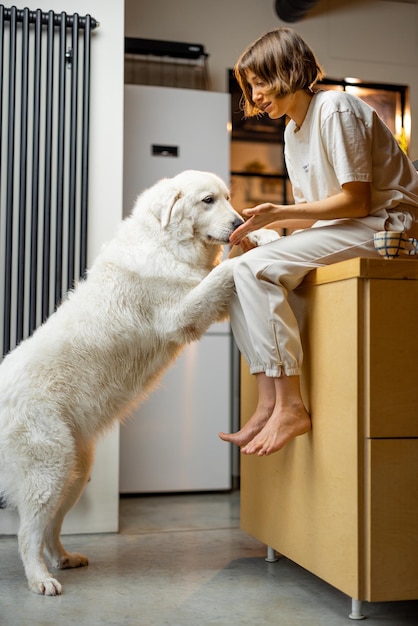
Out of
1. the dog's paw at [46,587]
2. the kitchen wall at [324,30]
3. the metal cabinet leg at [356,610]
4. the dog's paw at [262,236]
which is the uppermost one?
the kitchen wall at [324,30]

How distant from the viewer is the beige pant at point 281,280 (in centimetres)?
209

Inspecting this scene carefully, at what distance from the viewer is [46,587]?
227 centimetres

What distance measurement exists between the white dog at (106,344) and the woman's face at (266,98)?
0.34 m

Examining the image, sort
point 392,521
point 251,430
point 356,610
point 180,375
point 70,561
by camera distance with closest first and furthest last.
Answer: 1. point 392,521
2. point 356,610
3. point 251,430
4. point 70,561
5. point 180,375

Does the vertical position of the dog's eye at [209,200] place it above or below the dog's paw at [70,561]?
above

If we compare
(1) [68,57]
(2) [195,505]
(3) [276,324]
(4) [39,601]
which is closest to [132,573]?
(4) [39,601]

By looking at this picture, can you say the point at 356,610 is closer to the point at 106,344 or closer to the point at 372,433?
the point at 372,433

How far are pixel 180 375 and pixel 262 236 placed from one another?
1839 millimetres

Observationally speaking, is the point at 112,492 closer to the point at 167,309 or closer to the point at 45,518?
the point at 45,518

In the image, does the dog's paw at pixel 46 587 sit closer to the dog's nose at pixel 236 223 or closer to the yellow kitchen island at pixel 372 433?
the yellow kitchen island at pixel 372 433

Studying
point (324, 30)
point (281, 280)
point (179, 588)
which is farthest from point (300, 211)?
point (324, 30)

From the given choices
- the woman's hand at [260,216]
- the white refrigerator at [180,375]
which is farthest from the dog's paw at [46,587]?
the white refrigerator at [180,375]

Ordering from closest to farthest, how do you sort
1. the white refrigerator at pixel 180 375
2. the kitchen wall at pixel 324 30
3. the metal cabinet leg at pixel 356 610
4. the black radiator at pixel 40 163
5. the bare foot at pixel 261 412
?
1. the metal cabinet leg at pixel 356 610
2. the bare foot at pixel 261 412
3. the black radiator at pixel 40 163
4. the white refrigerator at pixel 180 375
5. the kitchen wall at pixel 324 30

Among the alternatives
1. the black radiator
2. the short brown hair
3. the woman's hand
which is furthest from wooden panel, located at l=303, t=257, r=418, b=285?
the black radiator
